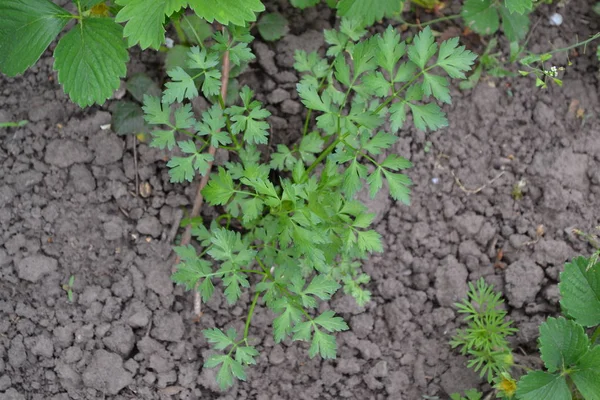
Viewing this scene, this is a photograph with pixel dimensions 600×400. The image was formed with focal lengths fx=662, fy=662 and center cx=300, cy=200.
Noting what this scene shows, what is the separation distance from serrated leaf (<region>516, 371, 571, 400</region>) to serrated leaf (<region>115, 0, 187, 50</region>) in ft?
5.54

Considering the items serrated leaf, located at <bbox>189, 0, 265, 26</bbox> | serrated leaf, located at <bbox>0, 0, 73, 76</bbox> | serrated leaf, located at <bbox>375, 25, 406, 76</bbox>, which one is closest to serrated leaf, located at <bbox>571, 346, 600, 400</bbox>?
serrated leaf, located at <bbox>375, 25, 406, 76</bbox>

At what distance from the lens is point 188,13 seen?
8.56 feet

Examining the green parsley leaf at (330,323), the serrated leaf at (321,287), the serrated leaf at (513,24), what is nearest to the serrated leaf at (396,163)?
the serrated leaf at (321,287)

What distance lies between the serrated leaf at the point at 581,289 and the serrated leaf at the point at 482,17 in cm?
100

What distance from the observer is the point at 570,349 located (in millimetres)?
2311

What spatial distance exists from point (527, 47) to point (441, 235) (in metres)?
0.91

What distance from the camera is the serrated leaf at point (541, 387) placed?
2.29 m

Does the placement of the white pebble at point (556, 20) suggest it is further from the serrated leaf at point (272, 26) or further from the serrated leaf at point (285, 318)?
the serrated leaf at point (285, 318)

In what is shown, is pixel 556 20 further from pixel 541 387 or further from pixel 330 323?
pixel 330 323

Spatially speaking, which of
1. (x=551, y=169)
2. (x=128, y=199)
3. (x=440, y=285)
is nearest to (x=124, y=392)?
(x=128, y=199)

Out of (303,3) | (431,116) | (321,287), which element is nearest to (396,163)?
(431,116)

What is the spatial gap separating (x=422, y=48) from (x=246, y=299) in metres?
1.12

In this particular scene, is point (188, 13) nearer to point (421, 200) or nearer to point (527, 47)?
point (421, 200)

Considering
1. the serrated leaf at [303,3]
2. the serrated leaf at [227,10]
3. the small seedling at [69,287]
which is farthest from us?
the serrated leaf at [303,3]
